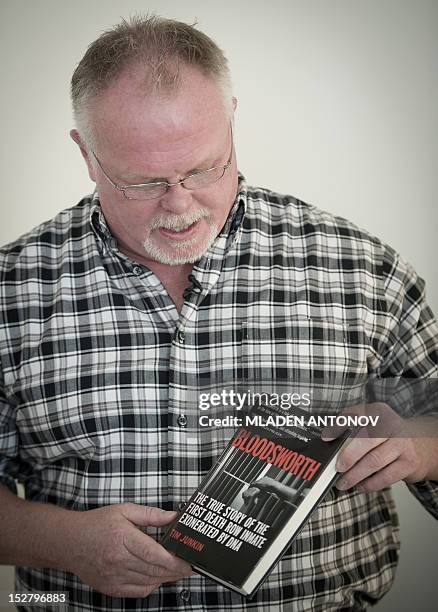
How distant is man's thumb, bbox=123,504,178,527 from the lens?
1203 mm

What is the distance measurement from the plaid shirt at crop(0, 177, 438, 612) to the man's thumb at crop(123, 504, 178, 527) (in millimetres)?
90

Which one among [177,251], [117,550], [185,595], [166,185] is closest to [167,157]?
[166,185]

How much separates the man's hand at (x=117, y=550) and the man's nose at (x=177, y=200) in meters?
0.54

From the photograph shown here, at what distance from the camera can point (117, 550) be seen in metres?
1.24

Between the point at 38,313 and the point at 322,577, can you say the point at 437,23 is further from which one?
the point at 322,577

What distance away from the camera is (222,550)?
1.09m

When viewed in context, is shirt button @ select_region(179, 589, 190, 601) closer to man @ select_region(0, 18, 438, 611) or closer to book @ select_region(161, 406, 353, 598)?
man @ select_region(0, 18, 438, 611)

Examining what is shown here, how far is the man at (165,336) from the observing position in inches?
49.9

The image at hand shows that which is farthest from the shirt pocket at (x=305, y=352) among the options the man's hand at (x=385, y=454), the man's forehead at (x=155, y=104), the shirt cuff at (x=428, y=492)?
the man's forehead at (x=155, y=104)

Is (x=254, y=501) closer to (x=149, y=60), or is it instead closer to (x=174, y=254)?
(x=174, y=254)

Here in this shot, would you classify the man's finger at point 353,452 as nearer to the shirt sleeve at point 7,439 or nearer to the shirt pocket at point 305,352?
the shirt pocket at point 305,352

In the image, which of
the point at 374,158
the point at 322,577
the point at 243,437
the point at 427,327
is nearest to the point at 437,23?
the point at 374,158

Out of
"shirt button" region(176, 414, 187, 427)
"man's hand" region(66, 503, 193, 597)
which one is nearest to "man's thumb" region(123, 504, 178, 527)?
"man's hand" region(66, 503, 193, 597)

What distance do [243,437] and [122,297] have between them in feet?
1.38
